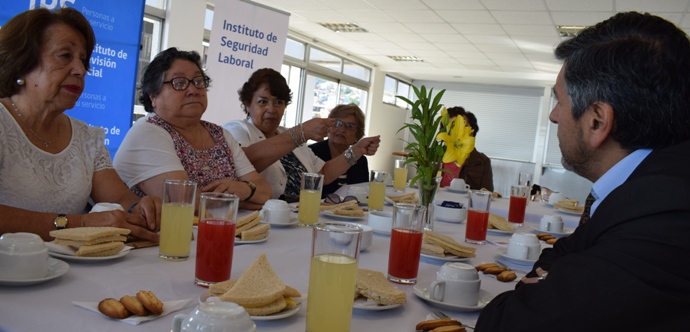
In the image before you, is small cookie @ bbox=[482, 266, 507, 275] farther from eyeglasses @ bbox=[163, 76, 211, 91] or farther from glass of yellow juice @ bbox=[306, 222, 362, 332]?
eyeglasses @ bbox=[163, 76, 211, 91]

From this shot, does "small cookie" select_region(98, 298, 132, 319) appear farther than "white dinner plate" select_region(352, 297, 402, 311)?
No

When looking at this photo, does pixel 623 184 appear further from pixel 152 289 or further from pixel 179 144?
pixel 179 144

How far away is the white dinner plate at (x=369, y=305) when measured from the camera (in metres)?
1.03

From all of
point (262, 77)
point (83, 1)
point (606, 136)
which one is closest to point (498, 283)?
point (606, 136)

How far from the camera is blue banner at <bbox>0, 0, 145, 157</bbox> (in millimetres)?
4348

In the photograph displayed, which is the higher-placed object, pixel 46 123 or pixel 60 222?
pixel 46 123

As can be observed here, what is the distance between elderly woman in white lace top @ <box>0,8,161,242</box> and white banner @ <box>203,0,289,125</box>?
3.30m

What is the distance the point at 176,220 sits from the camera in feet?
4.22

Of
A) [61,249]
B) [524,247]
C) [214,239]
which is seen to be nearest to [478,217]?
[524,247]

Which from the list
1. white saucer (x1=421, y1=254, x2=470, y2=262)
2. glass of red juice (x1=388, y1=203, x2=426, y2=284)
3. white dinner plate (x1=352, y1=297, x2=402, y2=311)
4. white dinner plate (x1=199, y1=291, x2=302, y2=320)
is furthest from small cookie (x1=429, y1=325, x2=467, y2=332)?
white saucer (x1=421, y1=254, x2=470, y2=262)

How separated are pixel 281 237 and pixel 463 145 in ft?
2.24

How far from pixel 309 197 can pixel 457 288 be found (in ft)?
2.92

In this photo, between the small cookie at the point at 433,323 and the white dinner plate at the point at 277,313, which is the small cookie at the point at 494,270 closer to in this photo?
the small cookie at the point at 433,323

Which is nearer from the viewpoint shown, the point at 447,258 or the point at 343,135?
the point at 447,258
